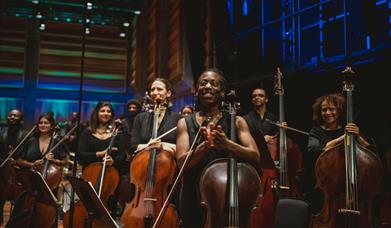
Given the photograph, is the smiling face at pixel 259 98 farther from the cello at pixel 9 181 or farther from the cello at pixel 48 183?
the cello at pixel 9 181

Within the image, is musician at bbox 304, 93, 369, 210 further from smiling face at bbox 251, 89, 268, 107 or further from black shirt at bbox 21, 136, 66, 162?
black shirt at bbox 21, 136, 66, 162

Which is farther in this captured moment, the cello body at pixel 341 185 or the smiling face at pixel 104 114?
the smiling face at pixel 104 114

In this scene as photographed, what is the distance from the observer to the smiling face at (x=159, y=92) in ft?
11.1

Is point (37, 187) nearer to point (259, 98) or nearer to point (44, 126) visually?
point (44, 126)

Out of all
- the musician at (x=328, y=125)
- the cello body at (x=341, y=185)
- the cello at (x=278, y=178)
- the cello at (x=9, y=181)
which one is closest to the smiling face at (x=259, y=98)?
the cello at (x=278, y=178)

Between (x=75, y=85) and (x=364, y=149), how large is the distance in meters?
9.13

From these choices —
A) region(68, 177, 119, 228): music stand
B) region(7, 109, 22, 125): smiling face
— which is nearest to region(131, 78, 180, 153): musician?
region(68, 177, 119, 228): music stand

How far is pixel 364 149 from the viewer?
2771 mm

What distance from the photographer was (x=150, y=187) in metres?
2.73

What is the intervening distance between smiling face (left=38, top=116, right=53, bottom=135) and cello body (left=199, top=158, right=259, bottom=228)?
281 centimetres

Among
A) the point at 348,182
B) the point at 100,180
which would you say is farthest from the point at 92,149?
the point at 348,182

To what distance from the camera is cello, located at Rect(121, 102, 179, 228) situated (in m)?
2.67

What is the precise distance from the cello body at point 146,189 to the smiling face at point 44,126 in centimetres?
188

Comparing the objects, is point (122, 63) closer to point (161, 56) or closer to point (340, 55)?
point (161, 56)
